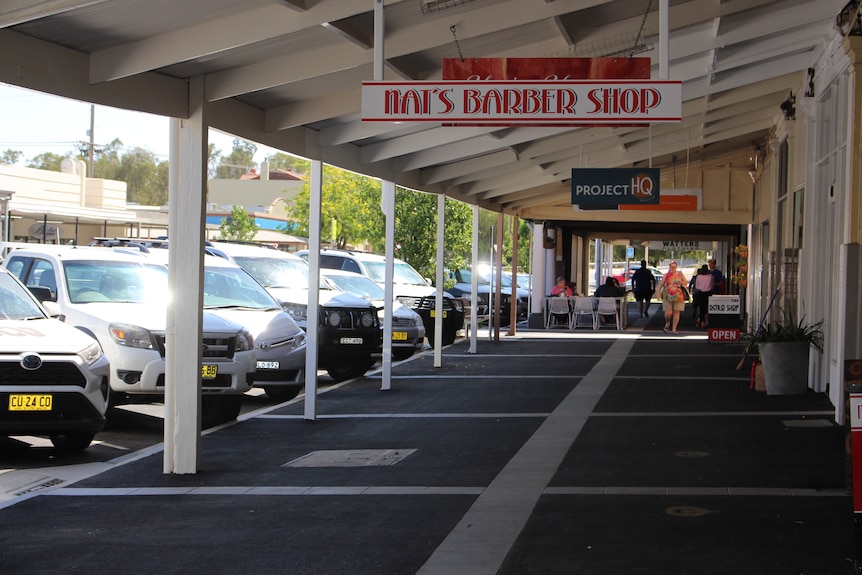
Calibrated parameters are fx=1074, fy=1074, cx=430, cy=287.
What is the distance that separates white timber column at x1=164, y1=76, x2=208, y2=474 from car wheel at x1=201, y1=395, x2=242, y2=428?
2.81m

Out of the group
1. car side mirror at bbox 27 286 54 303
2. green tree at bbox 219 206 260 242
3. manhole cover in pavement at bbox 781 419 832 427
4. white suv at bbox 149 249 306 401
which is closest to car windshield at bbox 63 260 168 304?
white suv at bbox 149 249 306 401

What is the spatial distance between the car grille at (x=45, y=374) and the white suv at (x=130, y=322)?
1.63 m

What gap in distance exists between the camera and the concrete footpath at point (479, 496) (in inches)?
251

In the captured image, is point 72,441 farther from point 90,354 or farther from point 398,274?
point 398,274

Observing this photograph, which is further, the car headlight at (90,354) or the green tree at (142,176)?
the green tree at (142,176)

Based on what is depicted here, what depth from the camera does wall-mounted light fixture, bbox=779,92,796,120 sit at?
698 inches

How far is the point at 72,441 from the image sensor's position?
10.5m

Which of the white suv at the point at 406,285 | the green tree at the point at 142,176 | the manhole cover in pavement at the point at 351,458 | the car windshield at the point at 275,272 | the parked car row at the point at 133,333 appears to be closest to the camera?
the manhole cover in pavement at the point at 351,458

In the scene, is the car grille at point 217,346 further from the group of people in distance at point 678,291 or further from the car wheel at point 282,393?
the group of people in distance at point 678,291

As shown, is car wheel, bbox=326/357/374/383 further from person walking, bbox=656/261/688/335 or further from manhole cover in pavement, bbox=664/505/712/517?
person walking, bbox=656/261/688/335

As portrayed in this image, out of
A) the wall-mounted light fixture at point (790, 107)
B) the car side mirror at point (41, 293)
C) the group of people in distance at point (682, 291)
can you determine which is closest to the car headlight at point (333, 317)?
the car side mirror at point (41, 293)

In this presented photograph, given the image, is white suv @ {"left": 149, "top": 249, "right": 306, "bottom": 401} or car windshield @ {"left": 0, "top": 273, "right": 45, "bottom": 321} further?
white suv @ {"left": 149, "top": 249, "right": 306, "bottom": 401}

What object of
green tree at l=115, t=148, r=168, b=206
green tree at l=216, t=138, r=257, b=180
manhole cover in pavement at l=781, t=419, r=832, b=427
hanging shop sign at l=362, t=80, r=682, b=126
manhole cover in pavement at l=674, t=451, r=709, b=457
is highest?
green tree at l=216, t=138, r=257, b=180

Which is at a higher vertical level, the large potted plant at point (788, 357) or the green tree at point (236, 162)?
the green tree at point (236, 162)
